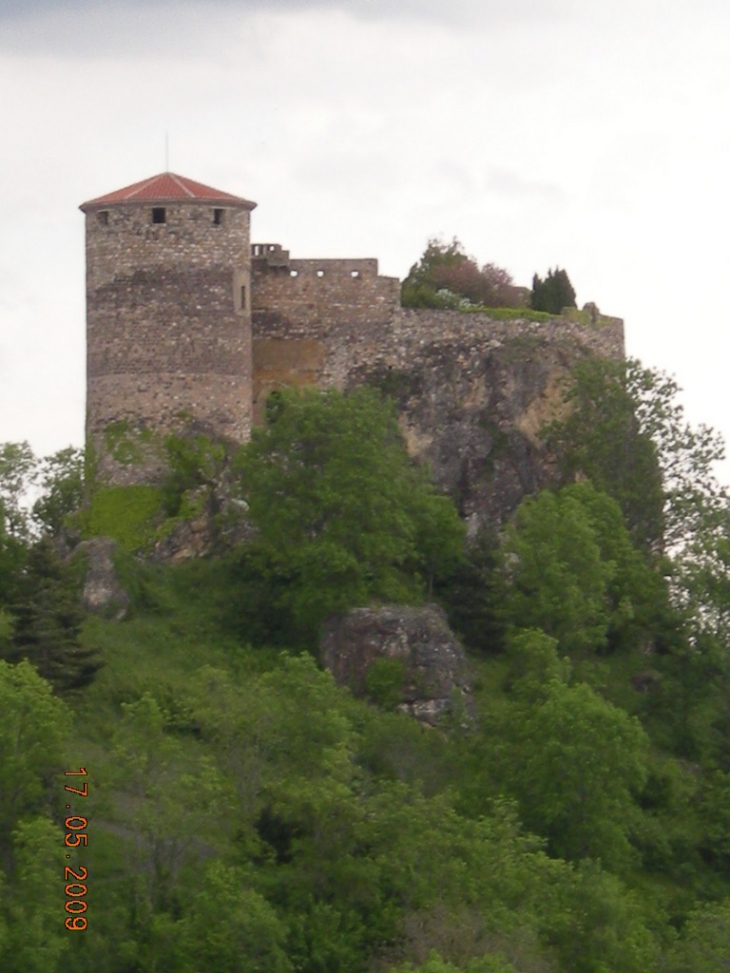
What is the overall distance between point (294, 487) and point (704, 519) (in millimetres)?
10543

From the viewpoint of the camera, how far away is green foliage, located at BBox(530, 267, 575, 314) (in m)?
89.8

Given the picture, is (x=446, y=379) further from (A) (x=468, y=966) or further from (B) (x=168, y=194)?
(A) (x=468, y=966)

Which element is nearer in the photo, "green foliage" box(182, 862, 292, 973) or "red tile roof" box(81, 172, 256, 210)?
"green foliage" box(182, 862, 292, 973)

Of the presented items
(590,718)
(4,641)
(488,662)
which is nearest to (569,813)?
(590,718)

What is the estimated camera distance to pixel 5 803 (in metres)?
68.7

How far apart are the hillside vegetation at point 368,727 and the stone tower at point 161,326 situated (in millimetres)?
796

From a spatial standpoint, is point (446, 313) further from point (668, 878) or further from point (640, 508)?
point (668, 878)

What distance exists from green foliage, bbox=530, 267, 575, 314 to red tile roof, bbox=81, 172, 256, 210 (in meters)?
10.6

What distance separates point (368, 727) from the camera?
75.2m

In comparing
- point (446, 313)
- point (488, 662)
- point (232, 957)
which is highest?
point (446, 313)

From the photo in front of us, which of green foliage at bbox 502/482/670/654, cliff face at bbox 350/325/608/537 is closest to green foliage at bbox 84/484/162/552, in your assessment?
cliff face at bbox 350/325/608/537

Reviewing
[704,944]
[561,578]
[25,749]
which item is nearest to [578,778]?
[704,944]

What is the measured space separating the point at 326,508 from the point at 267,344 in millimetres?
6690
